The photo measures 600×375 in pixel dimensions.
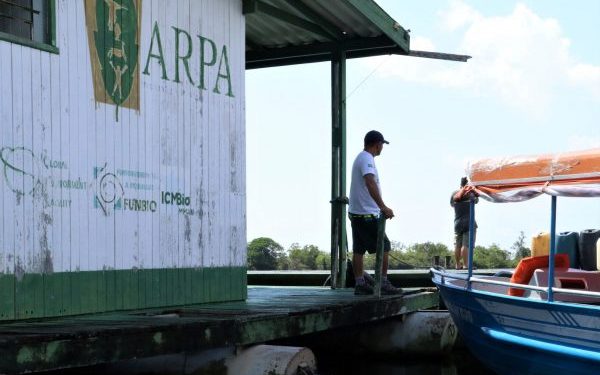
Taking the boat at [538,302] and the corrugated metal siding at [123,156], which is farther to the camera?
the boat at [538,302]

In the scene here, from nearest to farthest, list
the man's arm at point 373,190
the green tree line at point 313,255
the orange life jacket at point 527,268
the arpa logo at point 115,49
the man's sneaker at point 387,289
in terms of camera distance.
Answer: the arpa logo at point 115,49
the orange life jacket at point 527,268
the man's arm at point 373,190
the man's sneaker at point 387,289
the green tree line at point 313,255

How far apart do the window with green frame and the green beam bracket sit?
405cm

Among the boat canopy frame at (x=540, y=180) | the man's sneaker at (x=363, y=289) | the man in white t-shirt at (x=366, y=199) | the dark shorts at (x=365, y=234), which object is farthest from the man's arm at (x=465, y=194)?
the man's sneaker at (x=363, y=289)

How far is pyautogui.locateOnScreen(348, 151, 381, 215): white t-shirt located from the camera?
30.7 ft

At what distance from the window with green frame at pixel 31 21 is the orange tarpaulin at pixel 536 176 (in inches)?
151

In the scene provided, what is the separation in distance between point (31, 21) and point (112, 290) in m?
2.20

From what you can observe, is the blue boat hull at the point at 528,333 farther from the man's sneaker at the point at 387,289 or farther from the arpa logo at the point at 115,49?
the arpa logo at the point at 115,49

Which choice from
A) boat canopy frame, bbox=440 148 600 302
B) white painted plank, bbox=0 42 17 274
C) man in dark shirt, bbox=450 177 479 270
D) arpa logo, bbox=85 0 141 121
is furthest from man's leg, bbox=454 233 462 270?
white painted plank, bbox=0 42 17 274

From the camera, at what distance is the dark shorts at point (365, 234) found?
9.46m

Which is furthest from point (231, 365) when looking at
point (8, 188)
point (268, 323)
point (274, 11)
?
point (274, 11)

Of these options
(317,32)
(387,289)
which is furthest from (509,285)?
(317,32)

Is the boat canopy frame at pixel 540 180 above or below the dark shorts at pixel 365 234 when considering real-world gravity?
above

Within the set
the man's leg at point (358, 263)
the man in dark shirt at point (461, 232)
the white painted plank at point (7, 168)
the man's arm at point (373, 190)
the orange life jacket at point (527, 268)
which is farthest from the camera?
the man in dark shirt at point (461, 232)

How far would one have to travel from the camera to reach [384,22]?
35.2ft
